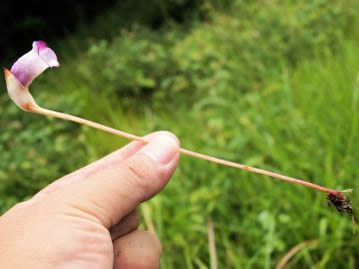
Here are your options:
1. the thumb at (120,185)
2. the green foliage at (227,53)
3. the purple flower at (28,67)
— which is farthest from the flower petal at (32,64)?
the green foliage at (227,53)

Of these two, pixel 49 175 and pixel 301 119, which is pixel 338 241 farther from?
pixel 49 175

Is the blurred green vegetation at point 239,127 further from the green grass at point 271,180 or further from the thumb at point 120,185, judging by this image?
the thumb at point 120,185

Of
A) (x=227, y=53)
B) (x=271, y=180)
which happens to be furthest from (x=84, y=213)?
(x=227, y=53)

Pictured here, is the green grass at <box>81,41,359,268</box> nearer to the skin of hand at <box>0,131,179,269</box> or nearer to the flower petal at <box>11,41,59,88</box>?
the skin of hand at <box>0,131,179,269</box>

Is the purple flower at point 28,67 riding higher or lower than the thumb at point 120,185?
higher

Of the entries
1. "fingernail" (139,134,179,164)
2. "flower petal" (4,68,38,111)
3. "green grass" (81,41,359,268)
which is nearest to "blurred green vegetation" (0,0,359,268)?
"green grass" (81,41,359,268)

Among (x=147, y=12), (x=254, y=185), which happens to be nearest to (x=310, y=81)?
(x=254, y=185)
